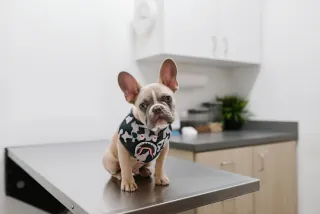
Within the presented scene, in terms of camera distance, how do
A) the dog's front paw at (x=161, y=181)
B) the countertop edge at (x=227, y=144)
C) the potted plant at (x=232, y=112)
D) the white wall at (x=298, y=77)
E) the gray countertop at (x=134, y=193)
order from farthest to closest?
the potted plant at (x=232, y=112), the white wall at (x=298, y=77), the countertop edge at (x=227, y=144), the dog's front paw at (x=161, y=181), the gray countertop at (x=134, y=193)

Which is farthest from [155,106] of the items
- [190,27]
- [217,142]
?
[190,27]

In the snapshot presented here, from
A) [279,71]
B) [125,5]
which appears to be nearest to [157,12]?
[125,5]

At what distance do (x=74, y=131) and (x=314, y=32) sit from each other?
1680mm

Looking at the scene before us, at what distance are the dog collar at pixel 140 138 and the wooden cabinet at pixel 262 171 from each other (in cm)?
77

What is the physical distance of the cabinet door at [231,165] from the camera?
1.51 metres

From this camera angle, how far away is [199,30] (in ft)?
6.28

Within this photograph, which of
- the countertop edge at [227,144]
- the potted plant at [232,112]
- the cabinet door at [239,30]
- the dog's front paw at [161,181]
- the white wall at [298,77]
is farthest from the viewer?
the potted plant at [232,112]

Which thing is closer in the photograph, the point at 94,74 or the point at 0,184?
the point at 0,184

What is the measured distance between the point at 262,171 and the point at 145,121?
1368mm

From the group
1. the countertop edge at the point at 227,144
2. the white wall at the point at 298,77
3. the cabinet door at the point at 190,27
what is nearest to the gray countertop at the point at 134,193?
the countertop edge at the point at 227,144

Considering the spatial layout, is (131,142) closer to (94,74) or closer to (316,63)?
(94,74)

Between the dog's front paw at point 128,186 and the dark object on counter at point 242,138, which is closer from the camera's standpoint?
the dog's front paw at point 128,186

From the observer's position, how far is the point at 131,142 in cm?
72

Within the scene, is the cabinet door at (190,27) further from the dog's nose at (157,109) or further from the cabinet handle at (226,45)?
the dog's nose at (157,109)
